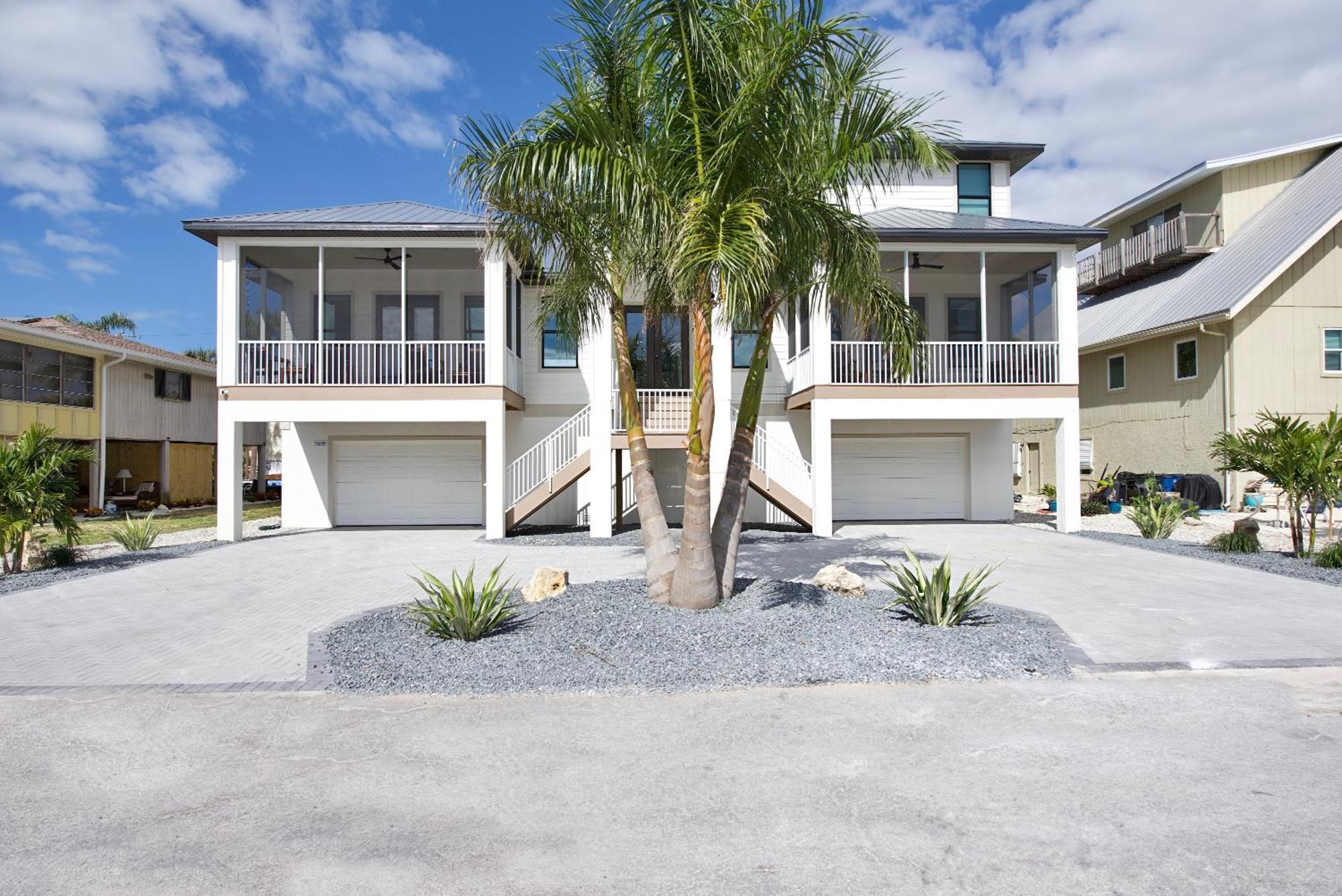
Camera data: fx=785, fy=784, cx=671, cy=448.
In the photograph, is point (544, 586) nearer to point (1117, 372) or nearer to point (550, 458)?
point (550, 458)

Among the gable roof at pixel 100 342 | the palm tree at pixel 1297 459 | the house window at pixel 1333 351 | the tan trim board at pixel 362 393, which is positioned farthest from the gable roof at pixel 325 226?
the house window at pixel 1333 351

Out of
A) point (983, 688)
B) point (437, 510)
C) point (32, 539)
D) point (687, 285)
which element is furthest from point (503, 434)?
point (983, 688)

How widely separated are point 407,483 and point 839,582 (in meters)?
12.9

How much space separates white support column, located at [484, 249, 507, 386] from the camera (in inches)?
619

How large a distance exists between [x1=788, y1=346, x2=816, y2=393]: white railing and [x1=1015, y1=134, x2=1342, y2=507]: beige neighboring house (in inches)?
442

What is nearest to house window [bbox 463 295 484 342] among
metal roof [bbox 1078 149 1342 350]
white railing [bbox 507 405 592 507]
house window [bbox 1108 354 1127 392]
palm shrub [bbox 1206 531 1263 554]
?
white railing [bbox 507 405 592 507]

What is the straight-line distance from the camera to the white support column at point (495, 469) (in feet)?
51.3

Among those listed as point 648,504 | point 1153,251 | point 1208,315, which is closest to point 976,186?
point 1208,315

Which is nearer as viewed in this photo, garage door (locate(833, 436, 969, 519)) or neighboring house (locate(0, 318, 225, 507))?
garage door (locate(833, 436, 969, 519))

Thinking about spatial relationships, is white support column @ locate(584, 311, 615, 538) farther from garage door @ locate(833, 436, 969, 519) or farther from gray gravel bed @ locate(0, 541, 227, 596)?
gray gravel bed @ locate(0, 541, 227, 596)

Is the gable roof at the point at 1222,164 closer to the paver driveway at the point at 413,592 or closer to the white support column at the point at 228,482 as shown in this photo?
the paver driveway at the point at 413,592

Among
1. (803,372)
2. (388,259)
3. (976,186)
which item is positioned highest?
(976,186)

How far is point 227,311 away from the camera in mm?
15430

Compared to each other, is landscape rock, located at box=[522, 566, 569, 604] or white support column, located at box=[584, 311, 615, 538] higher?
white support column, located at box=[584, 311, 615, 538]
